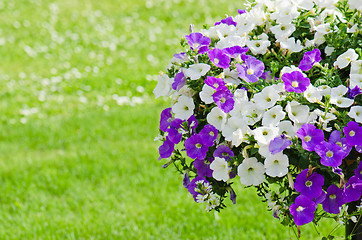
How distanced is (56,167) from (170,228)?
1.60m

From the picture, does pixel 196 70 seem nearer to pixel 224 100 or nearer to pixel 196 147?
pixel 224 100

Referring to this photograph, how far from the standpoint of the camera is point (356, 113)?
181cm

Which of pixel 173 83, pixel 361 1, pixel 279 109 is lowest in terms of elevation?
pixel 279 109

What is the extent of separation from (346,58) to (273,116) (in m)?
0.43

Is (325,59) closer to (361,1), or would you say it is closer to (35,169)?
(361,1)

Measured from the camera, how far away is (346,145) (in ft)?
5.76

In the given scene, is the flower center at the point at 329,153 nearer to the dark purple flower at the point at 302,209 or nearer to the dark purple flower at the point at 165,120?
the dark purple flower at the point at 302,209

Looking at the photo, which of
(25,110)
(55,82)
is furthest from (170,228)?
(55,82)

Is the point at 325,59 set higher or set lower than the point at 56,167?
lower

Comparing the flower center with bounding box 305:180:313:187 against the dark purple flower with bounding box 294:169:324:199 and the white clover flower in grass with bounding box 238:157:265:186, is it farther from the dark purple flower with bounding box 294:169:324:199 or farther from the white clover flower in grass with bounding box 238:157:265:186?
the white clover flower in grass with bounding box 238:157:265:186

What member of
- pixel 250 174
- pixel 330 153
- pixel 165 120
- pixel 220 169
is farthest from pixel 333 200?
pixel 165 120

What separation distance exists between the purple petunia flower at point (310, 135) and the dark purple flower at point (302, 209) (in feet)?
0.66

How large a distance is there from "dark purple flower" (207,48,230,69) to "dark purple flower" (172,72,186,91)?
5.7 inches

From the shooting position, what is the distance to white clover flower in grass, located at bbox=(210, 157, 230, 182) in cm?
186
